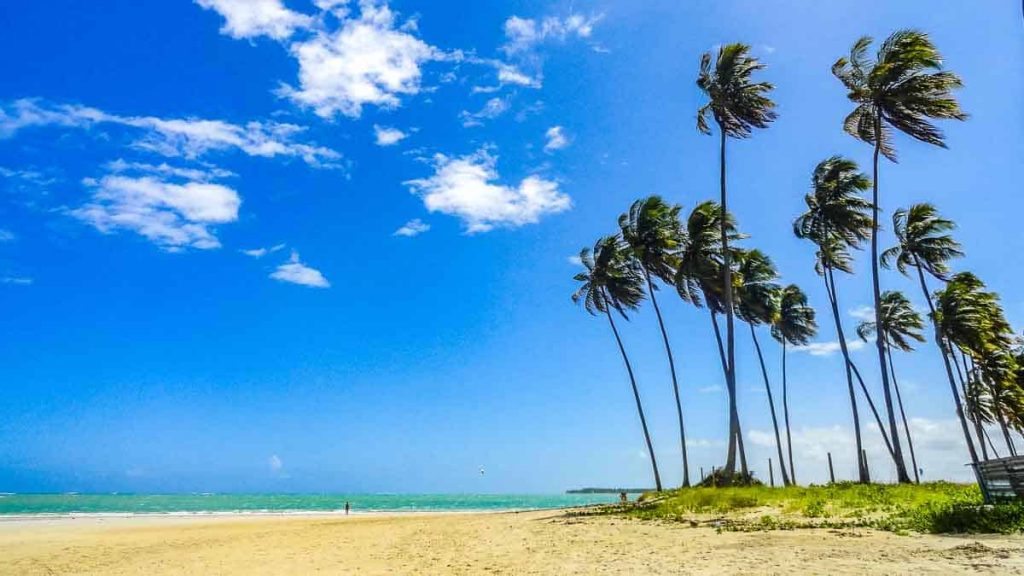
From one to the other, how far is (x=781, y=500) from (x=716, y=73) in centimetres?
1978

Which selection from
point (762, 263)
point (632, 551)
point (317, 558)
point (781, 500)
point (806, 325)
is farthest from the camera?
point (806, 325)

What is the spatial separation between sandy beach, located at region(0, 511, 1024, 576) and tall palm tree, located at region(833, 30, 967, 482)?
19.9m

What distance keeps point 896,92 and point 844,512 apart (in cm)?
1892

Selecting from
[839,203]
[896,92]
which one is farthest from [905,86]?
[839,203]

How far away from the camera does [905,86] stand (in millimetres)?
25406

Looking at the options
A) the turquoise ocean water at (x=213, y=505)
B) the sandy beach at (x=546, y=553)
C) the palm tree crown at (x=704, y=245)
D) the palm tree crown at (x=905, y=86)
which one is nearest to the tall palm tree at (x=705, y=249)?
the palm tree crown at (x=704, y=245)

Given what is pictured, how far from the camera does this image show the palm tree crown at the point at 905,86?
24.7 metres

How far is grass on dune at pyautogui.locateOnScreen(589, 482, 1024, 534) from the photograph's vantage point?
11492 mm

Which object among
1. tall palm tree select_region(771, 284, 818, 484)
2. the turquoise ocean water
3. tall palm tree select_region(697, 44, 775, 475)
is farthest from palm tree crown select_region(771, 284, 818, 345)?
the turquoise ocean water

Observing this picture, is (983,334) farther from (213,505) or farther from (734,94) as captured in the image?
(213,505)

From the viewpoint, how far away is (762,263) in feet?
133

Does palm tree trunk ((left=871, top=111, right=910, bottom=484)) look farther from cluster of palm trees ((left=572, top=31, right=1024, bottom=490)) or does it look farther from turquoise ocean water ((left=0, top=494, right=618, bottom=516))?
turquoise ocean water ((left=0, top=494, right=618, bottom=516))

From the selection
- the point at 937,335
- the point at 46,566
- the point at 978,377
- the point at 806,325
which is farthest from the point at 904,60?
the point at 46,566

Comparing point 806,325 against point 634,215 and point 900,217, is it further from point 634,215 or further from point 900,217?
point 634,215
